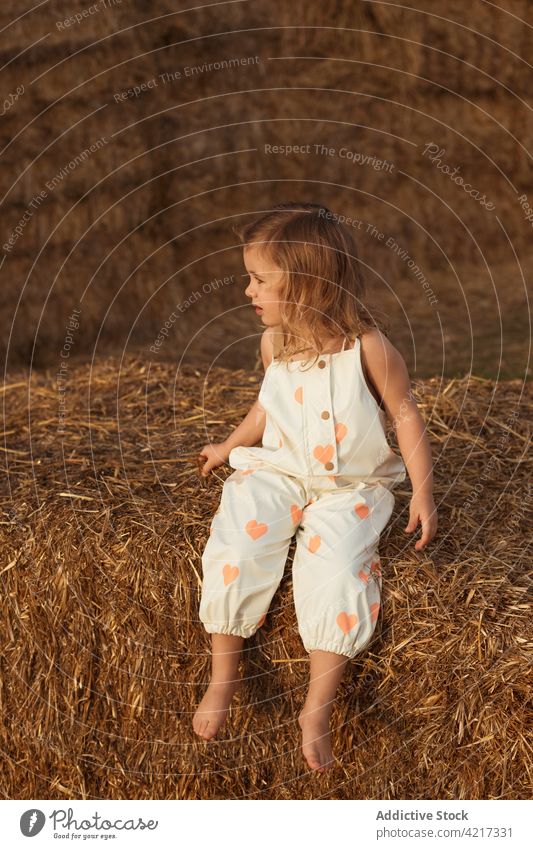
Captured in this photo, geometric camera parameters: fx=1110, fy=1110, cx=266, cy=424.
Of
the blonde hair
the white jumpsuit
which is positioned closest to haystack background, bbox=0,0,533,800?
the white jumpsuit

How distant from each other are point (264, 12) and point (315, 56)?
1.40ft

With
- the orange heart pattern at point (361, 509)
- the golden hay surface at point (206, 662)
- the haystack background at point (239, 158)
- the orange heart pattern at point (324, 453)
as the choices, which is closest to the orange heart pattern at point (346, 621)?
the golden hay surface at point (206, 662)

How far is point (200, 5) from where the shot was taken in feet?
22.4

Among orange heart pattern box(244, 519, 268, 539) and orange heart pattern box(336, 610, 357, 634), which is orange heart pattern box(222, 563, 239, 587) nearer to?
orange heart pattern box(244, 519, 268, 539)

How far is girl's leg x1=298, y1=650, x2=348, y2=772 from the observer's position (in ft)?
8.84

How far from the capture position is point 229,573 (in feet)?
9.32

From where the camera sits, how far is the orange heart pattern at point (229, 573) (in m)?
2.83

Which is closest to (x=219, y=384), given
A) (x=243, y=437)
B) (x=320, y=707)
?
(x=243, y=437)

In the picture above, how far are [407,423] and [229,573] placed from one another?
63 cm

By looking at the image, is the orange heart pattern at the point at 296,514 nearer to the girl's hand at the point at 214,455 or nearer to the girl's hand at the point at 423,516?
the girl's hand at the point at 423,516

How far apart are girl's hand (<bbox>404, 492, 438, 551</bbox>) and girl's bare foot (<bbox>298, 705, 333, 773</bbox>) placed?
51cm

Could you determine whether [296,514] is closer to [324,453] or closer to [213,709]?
[324,453]

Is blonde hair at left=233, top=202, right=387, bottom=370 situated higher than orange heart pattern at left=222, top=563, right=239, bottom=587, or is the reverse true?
blonde hair at left=233, top=202, right=387, bottom=370

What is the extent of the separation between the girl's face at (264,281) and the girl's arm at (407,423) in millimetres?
267
